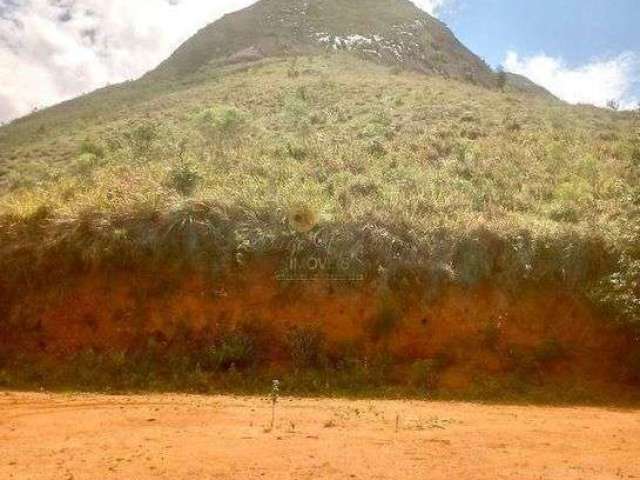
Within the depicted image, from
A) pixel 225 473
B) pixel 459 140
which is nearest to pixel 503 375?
pixel 225 473

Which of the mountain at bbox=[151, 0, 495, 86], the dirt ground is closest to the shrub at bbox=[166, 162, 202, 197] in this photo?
the dirt ground

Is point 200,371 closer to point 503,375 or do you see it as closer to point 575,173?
point 503,375

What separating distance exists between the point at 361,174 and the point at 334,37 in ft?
101

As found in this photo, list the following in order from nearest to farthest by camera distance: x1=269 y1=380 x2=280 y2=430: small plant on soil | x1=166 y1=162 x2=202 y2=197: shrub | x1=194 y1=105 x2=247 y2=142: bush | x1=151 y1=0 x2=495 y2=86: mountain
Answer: x1=269 y1=380 x2=280 y2=430: small plant on soil, x1=166 y1=162 x2=202 y2=197: shrub, x1=194 y1=105 x2=247 y2=142: bush, x1=151 y1=0 x2=495 y2=86: mountain

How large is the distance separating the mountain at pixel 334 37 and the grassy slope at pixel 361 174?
12107 millimetres

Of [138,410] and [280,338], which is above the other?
[280,338]

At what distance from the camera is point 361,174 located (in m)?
14.7

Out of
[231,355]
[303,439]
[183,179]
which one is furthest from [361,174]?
[303,439]

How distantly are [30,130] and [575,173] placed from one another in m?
26.6

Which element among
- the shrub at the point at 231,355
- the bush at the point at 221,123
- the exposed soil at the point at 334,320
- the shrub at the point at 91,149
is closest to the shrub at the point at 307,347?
the exposed soil at the point at 334,320

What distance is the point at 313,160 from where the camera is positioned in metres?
16.1

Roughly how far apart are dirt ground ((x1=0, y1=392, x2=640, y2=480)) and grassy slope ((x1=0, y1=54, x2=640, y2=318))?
3.09 m

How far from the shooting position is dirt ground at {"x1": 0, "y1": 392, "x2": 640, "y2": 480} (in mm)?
5582

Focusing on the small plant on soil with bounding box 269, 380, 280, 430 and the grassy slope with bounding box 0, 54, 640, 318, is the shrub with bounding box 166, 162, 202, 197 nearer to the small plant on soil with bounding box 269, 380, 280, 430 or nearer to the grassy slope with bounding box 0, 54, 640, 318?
the grassy slope with bounding box 0, 54, 640, 318
